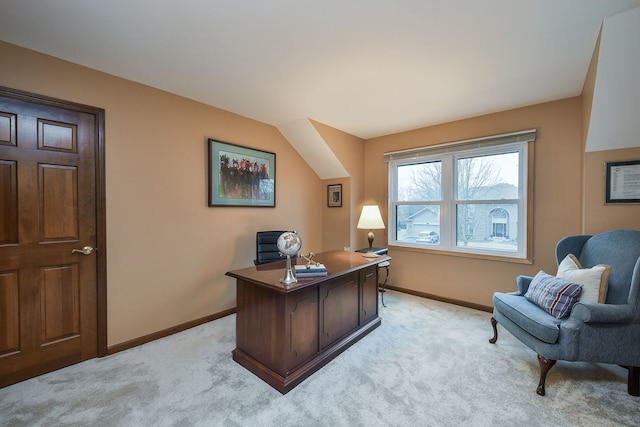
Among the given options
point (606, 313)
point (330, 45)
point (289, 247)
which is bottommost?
point (606, 313)

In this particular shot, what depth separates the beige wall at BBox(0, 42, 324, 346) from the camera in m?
2.29

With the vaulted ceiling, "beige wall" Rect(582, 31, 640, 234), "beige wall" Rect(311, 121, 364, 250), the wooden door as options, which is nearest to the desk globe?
the vaulted ceiling

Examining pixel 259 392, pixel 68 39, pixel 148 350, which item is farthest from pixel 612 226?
pixel 68 39

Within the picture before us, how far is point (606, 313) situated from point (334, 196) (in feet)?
10.6

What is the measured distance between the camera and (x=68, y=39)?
1.91m

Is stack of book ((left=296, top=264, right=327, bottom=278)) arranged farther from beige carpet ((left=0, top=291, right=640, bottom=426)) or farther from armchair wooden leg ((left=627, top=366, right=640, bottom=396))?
armchair wooden leg ((left=627, top=366, right=640, bottom=396))

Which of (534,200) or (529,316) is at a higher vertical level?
(534,200)

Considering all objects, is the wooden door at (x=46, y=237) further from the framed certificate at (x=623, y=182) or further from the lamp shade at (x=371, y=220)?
the framed certificate at (x=623, y=182)

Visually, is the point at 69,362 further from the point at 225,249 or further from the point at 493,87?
the point at 493,87

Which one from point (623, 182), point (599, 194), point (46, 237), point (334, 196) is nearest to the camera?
point (46, 237)

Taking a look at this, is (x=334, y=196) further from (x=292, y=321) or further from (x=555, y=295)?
(x=555, y=295)

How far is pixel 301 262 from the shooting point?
2674 millimetres

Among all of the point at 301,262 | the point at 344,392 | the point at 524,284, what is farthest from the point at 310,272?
the point at 524,284

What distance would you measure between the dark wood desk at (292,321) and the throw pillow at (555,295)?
1396 mm
